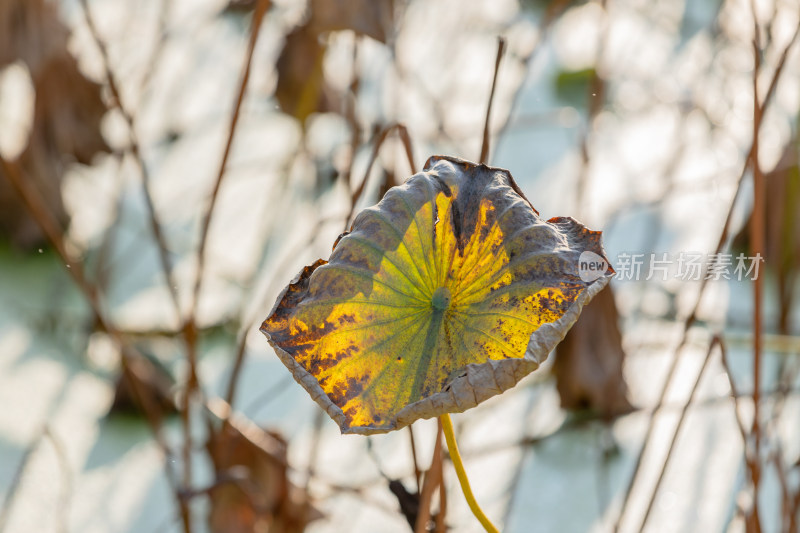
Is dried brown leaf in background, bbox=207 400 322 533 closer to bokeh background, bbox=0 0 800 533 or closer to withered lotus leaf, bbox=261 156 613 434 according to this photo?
bokeh background, bbox=0 0 800 533

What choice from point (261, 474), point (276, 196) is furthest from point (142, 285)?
point (261, 474)

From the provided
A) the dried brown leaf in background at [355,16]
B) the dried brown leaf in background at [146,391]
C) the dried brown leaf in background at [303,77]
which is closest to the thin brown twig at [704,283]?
the dried brown leaf in background at [355,16]

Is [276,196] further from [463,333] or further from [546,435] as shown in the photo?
[463,333]

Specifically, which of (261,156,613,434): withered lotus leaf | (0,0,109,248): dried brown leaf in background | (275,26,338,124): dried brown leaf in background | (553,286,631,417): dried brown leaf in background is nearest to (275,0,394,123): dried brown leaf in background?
(275,26,338,124): dried brown leaf in background

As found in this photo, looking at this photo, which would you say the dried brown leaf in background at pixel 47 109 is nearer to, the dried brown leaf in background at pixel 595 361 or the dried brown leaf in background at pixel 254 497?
the dried brown leaf in background at pixel 254 497

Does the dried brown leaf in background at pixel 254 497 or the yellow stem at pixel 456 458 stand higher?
the dried brown leaf in background at pixel 254 497

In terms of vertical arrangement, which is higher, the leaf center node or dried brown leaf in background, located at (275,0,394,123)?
dried brown leaf in background, located at (275,0,394,123)
